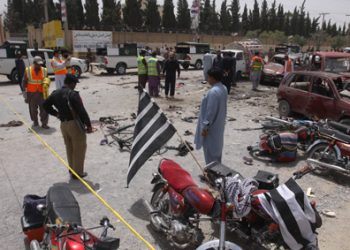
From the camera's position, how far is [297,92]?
9547 mm

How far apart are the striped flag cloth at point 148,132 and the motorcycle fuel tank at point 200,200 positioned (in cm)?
95

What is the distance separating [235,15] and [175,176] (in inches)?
3089

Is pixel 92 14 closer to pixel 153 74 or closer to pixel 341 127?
pixel 153 74

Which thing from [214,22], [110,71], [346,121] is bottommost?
[110,71]

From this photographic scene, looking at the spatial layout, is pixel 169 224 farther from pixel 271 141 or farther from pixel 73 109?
pixel 271 141

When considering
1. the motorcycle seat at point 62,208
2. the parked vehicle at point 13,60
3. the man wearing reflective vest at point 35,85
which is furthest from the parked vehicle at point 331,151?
the parked vehicle at point 13,60

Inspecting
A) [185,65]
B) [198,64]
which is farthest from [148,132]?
[198,64]

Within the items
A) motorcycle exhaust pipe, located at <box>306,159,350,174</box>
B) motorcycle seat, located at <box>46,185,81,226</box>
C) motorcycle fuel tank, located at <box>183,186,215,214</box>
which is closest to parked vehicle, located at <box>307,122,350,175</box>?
motorcycle exhaust pipe, located at <box>306,159,350,174</box>

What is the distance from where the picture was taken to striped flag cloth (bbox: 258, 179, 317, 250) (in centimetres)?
313

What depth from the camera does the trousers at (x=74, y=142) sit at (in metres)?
5.47

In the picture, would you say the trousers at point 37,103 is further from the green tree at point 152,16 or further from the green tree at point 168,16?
the green tree at point 168,16

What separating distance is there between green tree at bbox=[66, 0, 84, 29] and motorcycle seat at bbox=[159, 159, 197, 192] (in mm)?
54435

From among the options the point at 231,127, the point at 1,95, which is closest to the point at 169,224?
the point at 231,127

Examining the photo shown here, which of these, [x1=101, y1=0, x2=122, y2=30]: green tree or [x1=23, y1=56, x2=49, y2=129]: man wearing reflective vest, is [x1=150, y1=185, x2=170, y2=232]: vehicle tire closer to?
[x1=23, y1=56, x2=49, y2=129]: man wearing reflective vest
